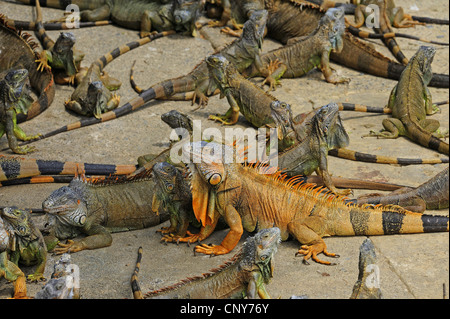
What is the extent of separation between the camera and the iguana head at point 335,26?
8.35 m

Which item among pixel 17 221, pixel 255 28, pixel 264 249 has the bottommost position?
pixel 17 221

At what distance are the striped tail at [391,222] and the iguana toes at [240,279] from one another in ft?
3.25

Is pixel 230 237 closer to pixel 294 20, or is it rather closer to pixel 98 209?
pixel 98 209

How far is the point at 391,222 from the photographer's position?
17.5ft

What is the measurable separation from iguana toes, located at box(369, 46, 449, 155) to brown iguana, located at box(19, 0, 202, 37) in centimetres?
273

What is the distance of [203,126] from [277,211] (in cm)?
222

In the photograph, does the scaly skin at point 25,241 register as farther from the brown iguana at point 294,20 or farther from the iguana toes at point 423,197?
the brown iguana at point 294,20

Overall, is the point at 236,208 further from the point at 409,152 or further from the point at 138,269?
the point at 409,152

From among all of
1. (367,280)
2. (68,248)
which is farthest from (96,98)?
(367,280)

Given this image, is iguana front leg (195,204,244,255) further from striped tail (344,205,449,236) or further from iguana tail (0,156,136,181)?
iguana tail (0,156,136,181)

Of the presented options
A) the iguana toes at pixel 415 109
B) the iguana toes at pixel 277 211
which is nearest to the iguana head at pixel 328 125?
the iguana toes at pixel 277 211

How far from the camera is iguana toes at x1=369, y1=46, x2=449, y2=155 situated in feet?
23.4

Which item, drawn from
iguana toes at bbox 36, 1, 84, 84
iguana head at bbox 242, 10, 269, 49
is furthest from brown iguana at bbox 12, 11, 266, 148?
iguana toes at bbox 36, 1, 84, 84

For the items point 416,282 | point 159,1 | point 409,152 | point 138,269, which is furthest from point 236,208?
point 159,1
